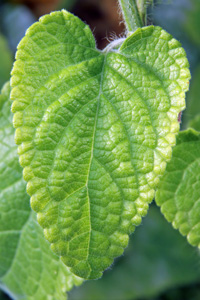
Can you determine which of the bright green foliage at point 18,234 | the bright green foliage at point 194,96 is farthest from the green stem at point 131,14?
the bright green foliage at point 194,96

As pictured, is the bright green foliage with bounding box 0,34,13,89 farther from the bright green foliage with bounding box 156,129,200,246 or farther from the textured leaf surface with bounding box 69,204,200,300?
the bright green foliage with bounding box 156,129,200,246

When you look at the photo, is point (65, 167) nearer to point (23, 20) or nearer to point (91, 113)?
point (91, 113)

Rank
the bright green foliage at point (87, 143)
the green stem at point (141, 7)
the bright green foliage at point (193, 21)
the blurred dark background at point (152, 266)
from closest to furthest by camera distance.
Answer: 1. the bright green foliage at point (87, 143)
2. the green stem at point (141, 7)
3. the blurred dark background at point (152, 266)
4. the bright green foliage at point (193, 21)

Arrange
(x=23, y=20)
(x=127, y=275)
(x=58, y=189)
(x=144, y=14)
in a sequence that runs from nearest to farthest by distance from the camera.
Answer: (x=58, y=189)
(x=144, y=14)
(x=127, y=275)
(x=23, y=20)

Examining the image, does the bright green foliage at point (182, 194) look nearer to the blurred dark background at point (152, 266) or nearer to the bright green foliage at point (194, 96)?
the blurred dark background at point (152, 266)

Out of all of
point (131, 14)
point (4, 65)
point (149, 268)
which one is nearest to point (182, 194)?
point (131, 14)

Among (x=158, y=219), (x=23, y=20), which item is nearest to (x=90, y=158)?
(x=158, y=219)
